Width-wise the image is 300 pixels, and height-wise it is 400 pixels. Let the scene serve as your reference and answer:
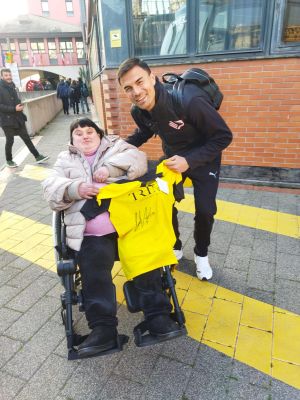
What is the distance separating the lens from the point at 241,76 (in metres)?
4.35

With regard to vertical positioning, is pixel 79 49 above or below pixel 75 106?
above

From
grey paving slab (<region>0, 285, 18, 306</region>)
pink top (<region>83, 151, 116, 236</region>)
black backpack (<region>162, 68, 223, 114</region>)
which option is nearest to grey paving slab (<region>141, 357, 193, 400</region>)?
pink top (<region>83, 151, 116, 236</region>)

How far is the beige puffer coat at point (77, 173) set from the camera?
6.54 ft

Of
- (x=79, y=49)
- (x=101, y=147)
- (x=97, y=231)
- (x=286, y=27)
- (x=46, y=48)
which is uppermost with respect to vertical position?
(x=46, y=48)

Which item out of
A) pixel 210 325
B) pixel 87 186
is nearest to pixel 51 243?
pixel 87 186

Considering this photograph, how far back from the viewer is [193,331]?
7.23ft

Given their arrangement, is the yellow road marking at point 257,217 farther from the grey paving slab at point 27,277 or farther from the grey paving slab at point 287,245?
the grey paving slab at point 27,277

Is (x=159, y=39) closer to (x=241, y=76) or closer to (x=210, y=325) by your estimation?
(x=241, y=76)

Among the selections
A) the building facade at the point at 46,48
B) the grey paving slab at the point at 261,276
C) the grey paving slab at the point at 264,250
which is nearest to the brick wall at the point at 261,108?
the grey paving slab at the point at 264,250

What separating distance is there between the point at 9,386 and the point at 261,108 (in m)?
4.18

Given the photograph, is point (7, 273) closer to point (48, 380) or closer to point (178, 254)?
point (48, 380)

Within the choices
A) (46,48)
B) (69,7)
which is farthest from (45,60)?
(69,7)

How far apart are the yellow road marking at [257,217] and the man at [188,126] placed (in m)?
1.33

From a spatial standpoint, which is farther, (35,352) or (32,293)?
(32,293)
